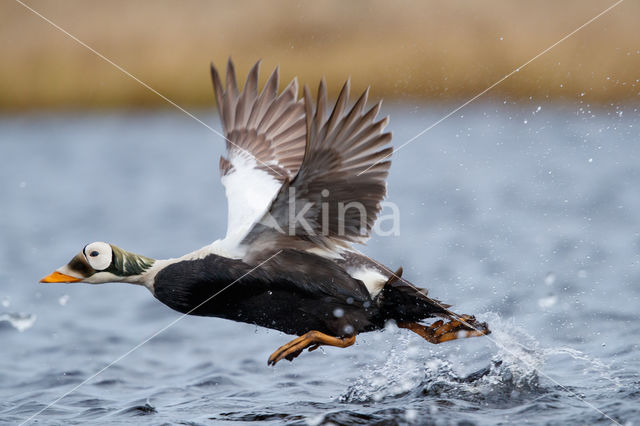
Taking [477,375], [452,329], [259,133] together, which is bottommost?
[477,375]

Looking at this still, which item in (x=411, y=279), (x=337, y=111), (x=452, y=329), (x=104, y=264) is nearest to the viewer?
(x=337, y=111)

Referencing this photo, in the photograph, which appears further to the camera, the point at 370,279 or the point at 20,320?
the point at 20,320

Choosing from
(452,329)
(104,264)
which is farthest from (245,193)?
(452,329)

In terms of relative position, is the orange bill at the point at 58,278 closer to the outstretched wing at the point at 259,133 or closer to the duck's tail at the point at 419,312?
the outstretched wing at the point at 259,133

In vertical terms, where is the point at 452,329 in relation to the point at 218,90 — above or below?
below

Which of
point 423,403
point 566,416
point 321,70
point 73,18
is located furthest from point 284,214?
point 73,18

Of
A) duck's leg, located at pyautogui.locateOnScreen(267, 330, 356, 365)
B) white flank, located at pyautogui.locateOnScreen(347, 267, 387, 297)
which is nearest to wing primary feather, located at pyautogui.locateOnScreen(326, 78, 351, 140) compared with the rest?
white flank, located at pyautogui.locateOnScreen(347, 267, 387, 297)

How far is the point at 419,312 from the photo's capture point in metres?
4.89

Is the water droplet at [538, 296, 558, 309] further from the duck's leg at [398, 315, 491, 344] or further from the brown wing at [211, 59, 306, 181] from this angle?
the brown wing at [211, 59, 306, 181]

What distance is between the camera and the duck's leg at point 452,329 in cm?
505

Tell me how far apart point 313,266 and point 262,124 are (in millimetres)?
1509

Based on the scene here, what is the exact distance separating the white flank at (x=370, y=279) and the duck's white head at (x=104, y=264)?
1274 mm

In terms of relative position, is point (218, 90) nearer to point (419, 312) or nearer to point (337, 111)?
point (337, 111)

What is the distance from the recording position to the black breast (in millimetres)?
4719
